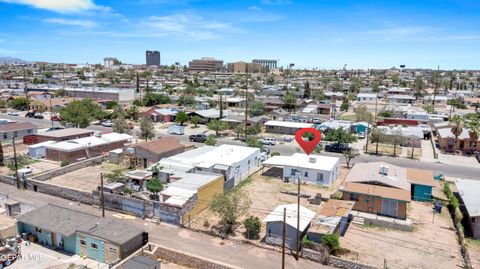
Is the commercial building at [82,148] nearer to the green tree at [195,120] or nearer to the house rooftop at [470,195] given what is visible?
the green tree at [195,120]

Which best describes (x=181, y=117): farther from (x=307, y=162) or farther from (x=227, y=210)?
(x=227, y=210)

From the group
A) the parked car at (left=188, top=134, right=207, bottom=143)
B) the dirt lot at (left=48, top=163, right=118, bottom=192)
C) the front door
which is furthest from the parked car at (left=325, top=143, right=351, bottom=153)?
the dirt lot at (left=48, top=163, right=118, bottom=192)

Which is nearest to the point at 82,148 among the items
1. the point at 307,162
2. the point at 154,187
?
the point at 154,187

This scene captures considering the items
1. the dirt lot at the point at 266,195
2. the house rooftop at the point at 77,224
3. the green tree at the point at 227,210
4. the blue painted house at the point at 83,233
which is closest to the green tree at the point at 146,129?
the dirt lot at the point at 266,195

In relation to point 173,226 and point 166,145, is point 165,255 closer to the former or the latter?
point 173,226

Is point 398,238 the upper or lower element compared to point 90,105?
lower

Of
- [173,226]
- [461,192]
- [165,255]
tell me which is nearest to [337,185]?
[461,192]

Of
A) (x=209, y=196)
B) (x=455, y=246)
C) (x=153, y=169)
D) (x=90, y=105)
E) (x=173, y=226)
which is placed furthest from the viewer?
(x=90, y=105)

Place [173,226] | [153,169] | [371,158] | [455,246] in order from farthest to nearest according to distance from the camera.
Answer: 1. [371,158]
2. [153,169]
3. [173,226]
4. [455,246]
